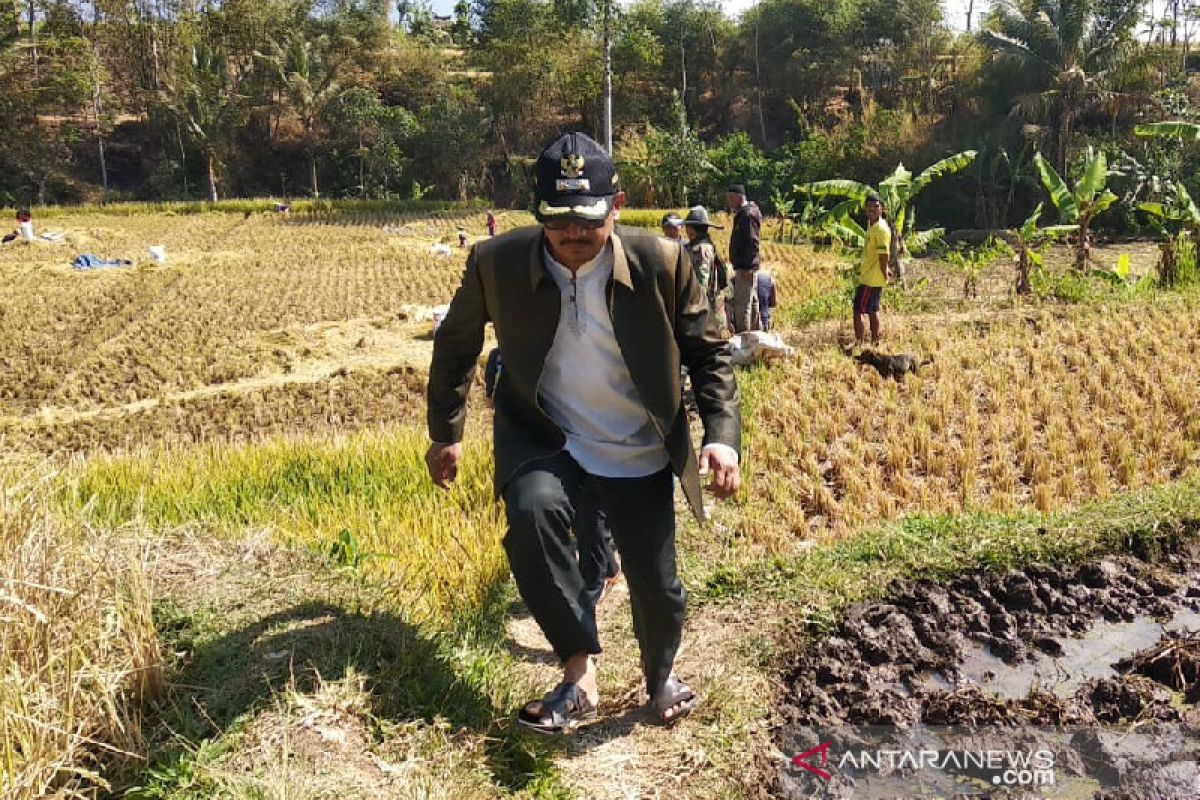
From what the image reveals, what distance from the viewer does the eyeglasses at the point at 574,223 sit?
226 cm

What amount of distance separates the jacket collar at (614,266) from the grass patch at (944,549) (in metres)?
1.48

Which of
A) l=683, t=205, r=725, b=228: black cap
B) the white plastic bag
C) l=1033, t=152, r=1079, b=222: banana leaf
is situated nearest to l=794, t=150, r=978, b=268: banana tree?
l=1033, t=152, r=1079, b=222: banana leaf

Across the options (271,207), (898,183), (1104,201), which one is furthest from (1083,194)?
(271,207)

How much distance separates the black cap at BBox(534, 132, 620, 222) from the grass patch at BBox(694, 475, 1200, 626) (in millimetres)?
1688

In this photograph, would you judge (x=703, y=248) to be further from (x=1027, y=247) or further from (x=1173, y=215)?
(x=1173, y=215)

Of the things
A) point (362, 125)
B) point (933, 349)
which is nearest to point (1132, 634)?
point (933, 349)

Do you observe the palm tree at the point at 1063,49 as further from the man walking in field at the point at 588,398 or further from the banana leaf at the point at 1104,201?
the man walking in field at the point at 588,398

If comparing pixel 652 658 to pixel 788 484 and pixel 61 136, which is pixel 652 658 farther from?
pixel 61 136

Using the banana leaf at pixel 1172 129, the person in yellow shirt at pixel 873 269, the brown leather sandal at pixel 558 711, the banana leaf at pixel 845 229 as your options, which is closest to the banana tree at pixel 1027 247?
the banana leaf at pixel 1172 129

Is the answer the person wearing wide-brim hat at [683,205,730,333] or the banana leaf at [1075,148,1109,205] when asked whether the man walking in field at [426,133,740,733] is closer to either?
the person wearing wide-brim hat at [683,205,730,333]

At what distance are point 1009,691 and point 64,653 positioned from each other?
2613mm

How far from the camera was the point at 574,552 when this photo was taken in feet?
7.98

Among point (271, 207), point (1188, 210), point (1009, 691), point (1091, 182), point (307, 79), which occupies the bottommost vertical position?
point (1009, 691)

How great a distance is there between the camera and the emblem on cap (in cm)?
226
